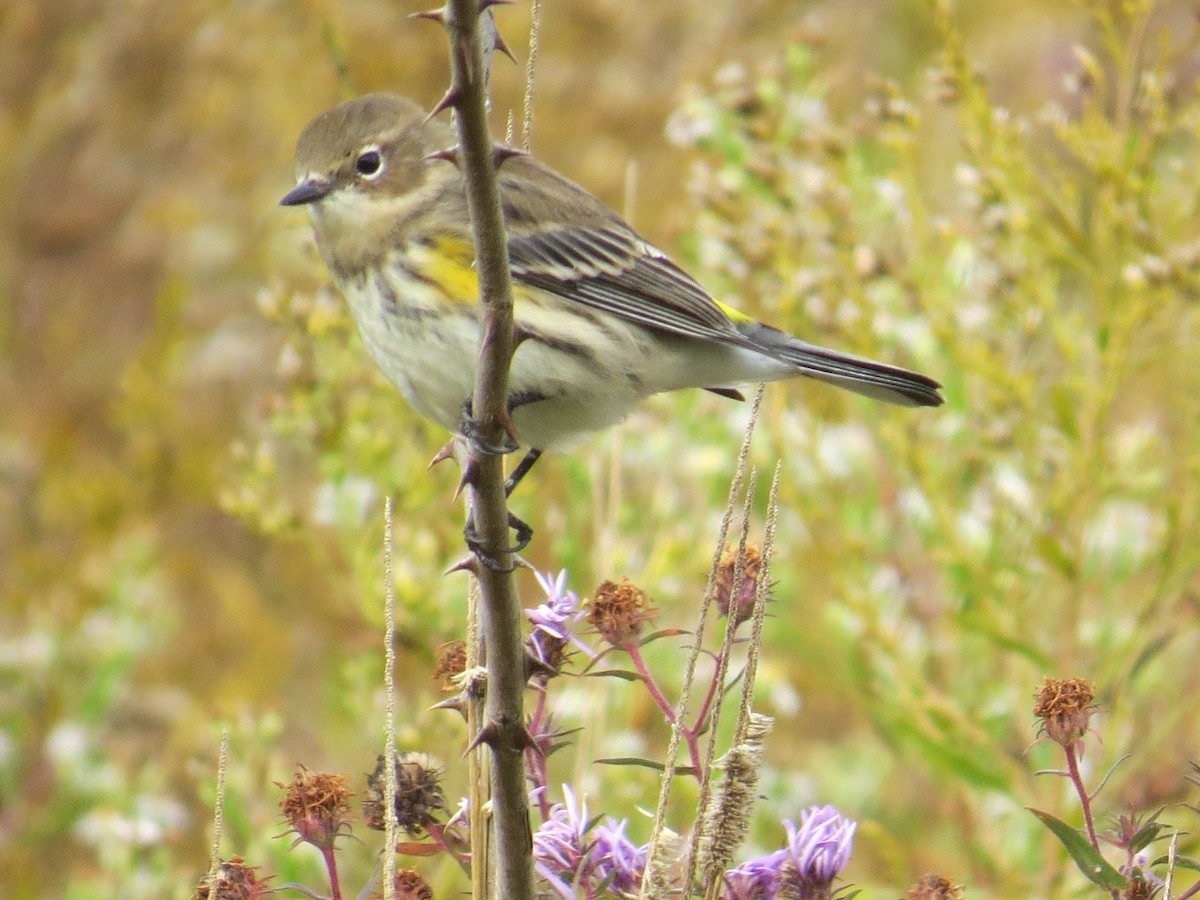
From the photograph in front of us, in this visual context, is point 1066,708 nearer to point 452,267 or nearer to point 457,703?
point 457,703

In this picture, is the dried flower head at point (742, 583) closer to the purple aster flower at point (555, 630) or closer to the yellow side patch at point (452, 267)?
the purple aster flower at point (555, 630)

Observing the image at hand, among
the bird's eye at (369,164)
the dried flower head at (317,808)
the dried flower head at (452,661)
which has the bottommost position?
the dried flower head at (317,808)

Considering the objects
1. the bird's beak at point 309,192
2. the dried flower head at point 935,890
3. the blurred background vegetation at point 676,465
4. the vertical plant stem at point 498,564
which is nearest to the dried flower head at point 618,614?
the vertical plant stem at point 498,564

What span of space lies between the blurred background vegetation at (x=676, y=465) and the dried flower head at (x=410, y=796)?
0.76m

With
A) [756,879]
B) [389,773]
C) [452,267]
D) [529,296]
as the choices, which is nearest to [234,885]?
[389,773]

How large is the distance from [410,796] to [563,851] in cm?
18

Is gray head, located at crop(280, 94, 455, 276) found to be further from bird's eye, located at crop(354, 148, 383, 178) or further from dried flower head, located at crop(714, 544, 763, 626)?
Result: dried flower head, located at crop(714, 544, 763, 626)

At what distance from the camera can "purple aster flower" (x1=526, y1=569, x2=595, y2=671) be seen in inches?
63.9

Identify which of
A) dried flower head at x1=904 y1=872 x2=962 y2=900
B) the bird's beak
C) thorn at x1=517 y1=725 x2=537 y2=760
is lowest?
dried flower head at x1=904 y1=872 x2=962 y2=900

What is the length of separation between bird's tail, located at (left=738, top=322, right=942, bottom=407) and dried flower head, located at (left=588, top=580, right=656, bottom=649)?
97cm

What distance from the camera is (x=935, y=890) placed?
4.75 feet

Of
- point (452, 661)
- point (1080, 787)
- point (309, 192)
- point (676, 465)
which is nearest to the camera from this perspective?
point (1080, 787)

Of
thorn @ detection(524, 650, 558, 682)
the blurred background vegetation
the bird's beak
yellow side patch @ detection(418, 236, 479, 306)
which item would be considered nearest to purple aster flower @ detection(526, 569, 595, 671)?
thorn @ detection(524, 650, 558, 682)

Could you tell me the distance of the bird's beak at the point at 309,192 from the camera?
2613mm
